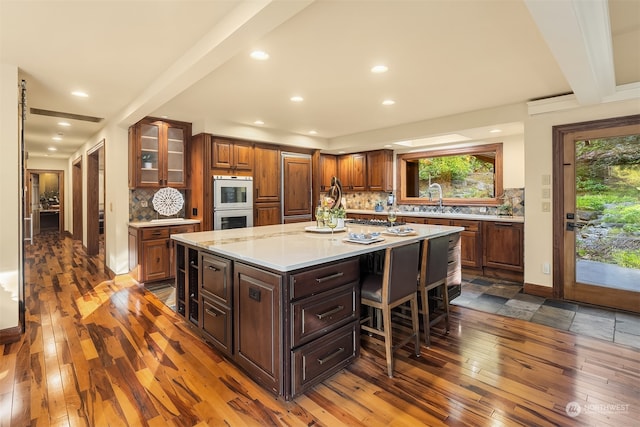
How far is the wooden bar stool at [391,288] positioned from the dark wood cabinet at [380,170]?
413 centimetres

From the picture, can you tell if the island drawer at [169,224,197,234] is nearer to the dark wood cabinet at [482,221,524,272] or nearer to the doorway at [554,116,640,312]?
the dark wood cabinet at [482,221,524,272]

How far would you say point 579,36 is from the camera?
1903 mm

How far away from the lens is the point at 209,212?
186 inches

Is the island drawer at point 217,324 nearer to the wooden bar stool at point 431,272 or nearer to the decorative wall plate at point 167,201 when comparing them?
the wooden bar stool at point 431,272

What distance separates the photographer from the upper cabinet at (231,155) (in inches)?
190

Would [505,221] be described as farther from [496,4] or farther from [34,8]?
[34,8]

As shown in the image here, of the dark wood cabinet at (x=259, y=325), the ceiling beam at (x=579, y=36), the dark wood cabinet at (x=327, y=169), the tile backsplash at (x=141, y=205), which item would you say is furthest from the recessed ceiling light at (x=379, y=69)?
the dark wood cabinet at (x=327, y=169)

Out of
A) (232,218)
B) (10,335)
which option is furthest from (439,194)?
(10,335)

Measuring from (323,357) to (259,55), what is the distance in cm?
231

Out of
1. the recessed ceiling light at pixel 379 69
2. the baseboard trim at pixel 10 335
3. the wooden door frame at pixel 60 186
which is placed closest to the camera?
the baseboard trim at pixel 10 335

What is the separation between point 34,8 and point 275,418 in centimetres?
279

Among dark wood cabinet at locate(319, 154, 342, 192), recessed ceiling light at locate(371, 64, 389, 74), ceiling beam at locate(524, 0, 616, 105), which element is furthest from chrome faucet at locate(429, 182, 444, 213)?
recessed ceiling light at locate(371, 64, 389, 74)

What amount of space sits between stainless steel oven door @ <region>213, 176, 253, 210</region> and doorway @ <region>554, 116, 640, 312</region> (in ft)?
13.6

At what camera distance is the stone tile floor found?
2846 millimetres
